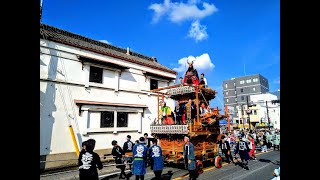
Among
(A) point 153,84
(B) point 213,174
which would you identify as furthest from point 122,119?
(B) point 213,174

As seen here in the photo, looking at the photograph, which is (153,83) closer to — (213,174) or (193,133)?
(193,133)

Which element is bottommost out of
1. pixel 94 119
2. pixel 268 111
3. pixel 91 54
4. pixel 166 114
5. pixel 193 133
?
pixel 268 111

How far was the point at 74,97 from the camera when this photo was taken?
14.5 m

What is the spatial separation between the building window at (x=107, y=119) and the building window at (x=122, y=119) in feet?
1.93

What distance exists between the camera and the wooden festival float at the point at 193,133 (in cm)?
1210

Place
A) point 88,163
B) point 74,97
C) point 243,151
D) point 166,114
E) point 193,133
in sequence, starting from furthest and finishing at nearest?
point 166,114
point 74,97
point 243,151
point 193,133
point 88,163

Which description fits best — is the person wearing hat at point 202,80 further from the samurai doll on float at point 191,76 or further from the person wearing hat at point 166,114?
the person wearing hat at point 166,114

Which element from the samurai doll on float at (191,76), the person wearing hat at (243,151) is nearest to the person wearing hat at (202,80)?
the samurai doll on float at (191,76)

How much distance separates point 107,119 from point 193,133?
23.0ft

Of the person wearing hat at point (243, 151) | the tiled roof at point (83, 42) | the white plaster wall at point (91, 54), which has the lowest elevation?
the person wearing hat at point (243, 151)
